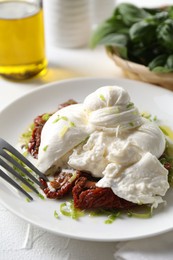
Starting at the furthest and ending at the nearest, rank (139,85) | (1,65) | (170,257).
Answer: (1,65), (139,85), (170,257)

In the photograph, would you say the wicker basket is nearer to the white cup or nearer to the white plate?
the white plate

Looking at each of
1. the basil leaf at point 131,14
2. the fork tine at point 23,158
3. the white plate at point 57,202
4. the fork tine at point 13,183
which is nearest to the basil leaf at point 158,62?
the white plate at point 57,202


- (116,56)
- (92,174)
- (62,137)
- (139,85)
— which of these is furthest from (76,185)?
(116,56)

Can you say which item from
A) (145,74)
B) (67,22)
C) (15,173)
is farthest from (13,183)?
(67,22)

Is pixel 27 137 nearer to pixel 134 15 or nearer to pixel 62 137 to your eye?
pixel 62 137

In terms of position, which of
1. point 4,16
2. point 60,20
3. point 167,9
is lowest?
point 167,9

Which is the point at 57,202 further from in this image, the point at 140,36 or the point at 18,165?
the point at 140,36
